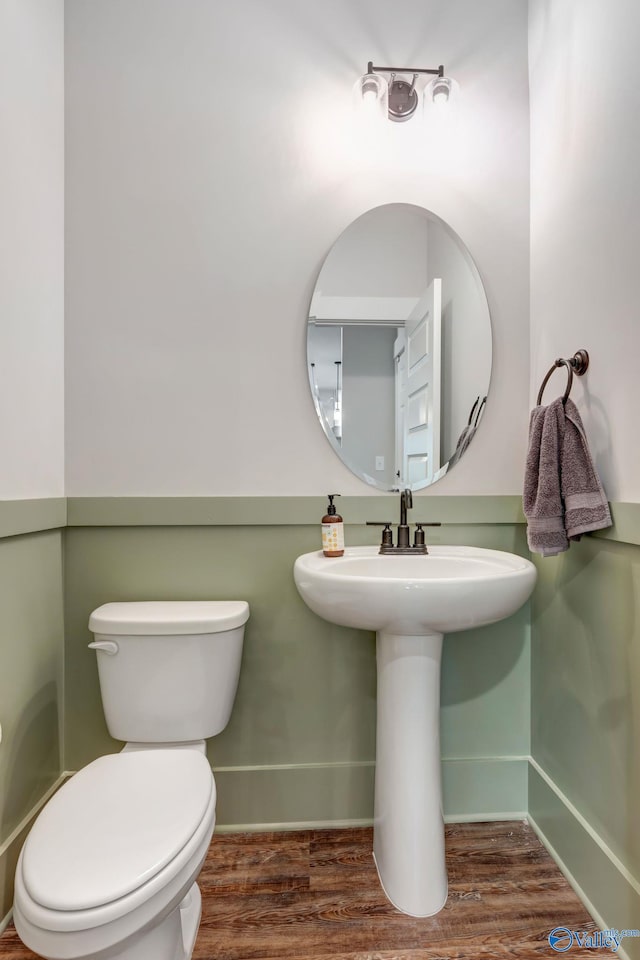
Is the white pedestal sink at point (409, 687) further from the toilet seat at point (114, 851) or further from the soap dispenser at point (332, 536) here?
the toilet seat at point (114, 851)

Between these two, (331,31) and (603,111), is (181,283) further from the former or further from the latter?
(603,111)

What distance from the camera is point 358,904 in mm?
1364

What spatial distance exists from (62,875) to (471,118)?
6.79ft

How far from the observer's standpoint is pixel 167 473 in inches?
64.6

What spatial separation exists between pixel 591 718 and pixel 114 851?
110 centimetres

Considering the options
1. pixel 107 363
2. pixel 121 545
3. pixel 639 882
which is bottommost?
pixel 639 882

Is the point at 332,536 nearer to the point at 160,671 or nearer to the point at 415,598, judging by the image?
the point at 415,598

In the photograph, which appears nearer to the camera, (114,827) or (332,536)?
(114,827)

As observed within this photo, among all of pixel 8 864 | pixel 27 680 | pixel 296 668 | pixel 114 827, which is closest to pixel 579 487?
pixel 296 668

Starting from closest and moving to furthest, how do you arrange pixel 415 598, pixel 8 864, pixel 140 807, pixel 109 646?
pixel 140 807 → pixel 415 598 → pixel 8 864 → pixel 109 646

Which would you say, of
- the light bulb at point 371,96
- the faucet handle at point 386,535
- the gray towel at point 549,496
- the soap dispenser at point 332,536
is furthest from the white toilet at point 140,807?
the light bulb at point 371,96

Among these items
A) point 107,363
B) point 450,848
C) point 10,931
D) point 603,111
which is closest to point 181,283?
point 107,363

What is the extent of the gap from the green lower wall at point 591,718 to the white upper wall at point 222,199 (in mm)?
634

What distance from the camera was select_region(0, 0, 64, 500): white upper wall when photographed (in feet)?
4.37
